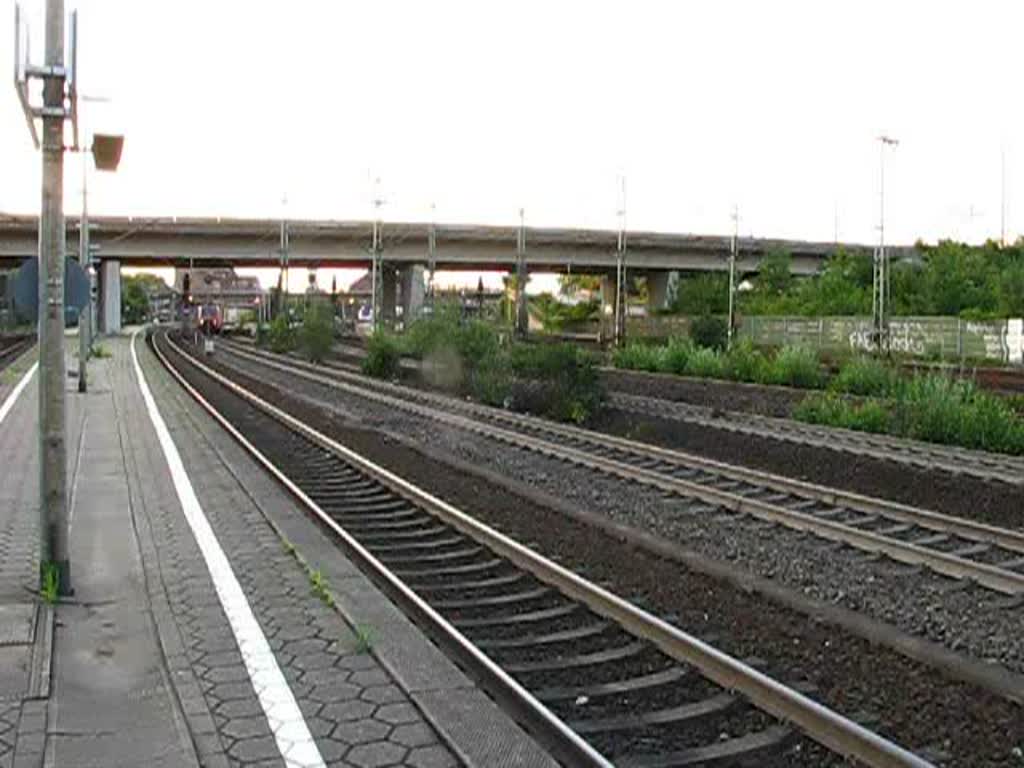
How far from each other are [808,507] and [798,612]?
4.55 meters

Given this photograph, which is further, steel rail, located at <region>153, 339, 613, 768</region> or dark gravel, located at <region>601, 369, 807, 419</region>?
dark gravel, located at <region>601, 369, 807, 419</region>

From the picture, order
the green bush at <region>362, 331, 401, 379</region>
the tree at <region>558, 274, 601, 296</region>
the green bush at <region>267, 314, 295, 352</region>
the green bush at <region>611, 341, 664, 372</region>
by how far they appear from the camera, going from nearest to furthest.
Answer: the green bush at <region>611, 341, 664, 372</region> < the green bush at <region>362, 331, 401, 379</region> < the green bush at <region>267, 314, 295, 352</region> < the tree at <region>558, 274, 601, 296</region>

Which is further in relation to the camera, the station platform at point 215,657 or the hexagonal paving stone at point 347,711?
the hexagonal paving stone at point 347,711

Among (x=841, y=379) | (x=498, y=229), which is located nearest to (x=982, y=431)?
(x=841, y=379)

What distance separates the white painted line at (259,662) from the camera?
5.43 meters

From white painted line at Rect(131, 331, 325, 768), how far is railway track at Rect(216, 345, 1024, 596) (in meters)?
5.08

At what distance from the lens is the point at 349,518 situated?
11.9 m

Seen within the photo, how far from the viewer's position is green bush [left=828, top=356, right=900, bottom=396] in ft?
83.2

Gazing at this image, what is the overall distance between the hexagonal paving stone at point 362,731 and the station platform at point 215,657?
0.01 metres

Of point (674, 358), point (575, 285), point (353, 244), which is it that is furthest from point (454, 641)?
point (575, 285)

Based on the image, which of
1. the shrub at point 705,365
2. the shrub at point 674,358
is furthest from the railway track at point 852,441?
the shrub at point 674,358

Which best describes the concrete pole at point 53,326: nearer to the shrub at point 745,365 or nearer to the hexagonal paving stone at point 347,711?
the hexagonal paving stone at point 347,711

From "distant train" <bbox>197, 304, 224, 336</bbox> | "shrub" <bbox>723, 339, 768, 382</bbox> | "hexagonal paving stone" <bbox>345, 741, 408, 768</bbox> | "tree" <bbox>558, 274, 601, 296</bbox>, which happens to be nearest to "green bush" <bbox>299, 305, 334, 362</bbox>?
"shrub" <bbox>723, 339, 768, 382</bbox>

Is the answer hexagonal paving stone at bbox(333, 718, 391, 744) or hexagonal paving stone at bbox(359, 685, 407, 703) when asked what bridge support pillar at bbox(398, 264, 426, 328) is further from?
hexagonal paving stone at bbox(333, 718, 391, 744)
